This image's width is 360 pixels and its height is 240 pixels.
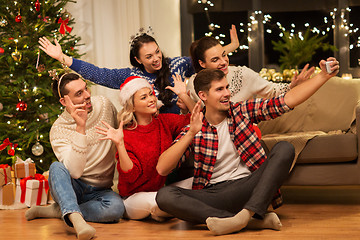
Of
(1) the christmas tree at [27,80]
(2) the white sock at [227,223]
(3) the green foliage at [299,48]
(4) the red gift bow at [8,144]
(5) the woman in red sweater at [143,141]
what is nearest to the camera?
(2) the white sock at [227,223]

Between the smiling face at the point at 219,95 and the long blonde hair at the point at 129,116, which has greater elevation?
the smiling face at the point at 219,95

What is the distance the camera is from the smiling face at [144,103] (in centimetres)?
274

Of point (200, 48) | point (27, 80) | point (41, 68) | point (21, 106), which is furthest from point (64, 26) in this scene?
point (200, 48)

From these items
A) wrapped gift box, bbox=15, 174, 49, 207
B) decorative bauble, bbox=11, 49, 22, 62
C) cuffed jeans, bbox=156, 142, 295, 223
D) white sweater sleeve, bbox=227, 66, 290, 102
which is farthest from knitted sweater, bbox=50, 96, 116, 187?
decorative bauble, bbox=11, 49, 22, 62

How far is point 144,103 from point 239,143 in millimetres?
585

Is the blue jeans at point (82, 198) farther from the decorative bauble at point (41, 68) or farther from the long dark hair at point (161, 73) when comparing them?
the decorative bauble at point (41, 68)

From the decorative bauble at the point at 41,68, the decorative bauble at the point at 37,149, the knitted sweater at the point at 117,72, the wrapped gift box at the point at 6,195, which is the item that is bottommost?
the wrapped gift box at the point at 6,195

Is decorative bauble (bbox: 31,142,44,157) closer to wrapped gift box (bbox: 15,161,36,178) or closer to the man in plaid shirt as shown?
wrapped gift box (bbox: 15,161,36,178)

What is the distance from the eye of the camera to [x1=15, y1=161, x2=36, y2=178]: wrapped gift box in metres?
3.45

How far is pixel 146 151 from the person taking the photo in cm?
270

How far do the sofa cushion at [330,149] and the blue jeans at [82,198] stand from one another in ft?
3.80

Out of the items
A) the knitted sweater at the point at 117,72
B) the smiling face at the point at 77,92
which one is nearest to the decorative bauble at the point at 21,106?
the knitted sweater at the point at 117,72

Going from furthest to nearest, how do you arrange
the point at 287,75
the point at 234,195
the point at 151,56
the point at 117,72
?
the point at 287,75 → the point at 117,72 → the point at 151,56 → the point at 234,195

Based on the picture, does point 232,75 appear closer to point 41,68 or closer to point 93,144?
point 93,144
